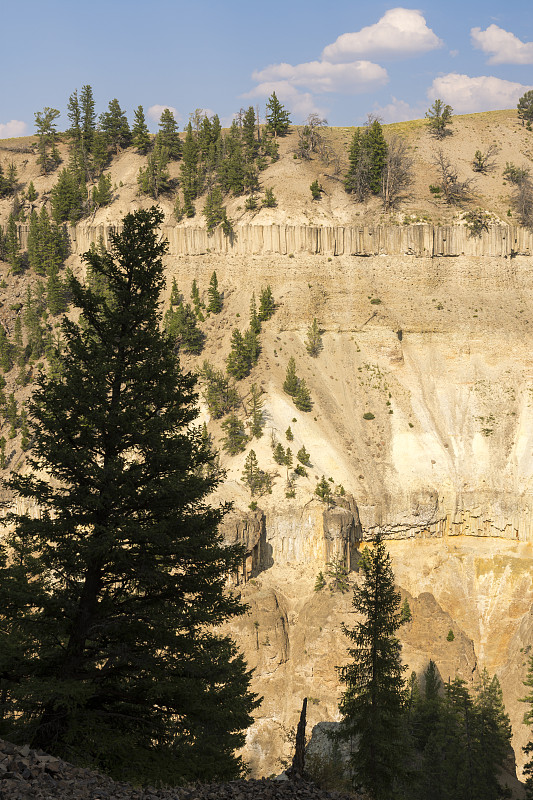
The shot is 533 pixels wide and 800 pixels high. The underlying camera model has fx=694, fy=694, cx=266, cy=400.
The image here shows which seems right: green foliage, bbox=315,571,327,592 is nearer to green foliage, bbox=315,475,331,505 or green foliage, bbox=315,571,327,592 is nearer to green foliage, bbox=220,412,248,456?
green foliage, bbox=315,475,331,505

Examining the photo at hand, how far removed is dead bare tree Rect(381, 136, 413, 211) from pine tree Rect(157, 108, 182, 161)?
34.5m

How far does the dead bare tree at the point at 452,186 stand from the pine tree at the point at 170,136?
42197 millimetres

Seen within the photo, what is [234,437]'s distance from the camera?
7025 centimetres

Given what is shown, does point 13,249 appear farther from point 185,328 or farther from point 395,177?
point 395,177

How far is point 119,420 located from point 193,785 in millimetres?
9463

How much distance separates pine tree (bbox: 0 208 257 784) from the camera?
17.7 metres

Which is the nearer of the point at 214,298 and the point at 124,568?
the point at 124,568

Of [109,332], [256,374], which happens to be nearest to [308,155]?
[256,374]

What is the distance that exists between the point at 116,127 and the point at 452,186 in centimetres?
5753

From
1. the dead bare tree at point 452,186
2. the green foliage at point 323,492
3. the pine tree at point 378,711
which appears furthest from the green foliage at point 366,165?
the pine tree at point 378,711

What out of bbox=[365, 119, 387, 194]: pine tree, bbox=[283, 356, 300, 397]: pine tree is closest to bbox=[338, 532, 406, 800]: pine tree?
bbox=[283, 356, 300, 397]: pine tree

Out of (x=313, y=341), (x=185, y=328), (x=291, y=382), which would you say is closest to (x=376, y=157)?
(x=313, y=341)

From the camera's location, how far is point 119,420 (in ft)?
59.7

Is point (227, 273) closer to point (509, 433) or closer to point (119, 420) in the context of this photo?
point (509, 433)
